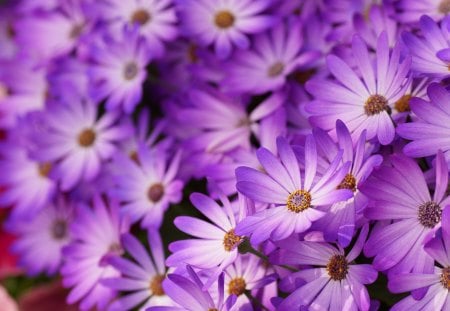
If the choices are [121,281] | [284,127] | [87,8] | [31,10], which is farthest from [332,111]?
[31,10]

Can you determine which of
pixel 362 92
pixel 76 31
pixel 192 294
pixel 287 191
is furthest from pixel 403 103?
pixel 76 31

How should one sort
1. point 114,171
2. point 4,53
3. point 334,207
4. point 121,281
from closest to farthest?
point 334,207 → point 121,281 → point 114,171 → point 4,53

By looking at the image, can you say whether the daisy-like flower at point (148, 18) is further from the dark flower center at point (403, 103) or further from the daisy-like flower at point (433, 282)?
the daisy-like flower at point (433, 282)

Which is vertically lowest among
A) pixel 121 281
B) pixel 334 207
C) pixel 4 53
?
pixel 121 281

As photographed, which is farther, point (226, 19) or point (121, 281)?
point (226, 19)

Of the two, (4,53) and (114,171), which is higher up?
(4,53)

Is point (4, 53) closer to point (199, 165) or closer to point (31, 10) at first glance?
point (31, 10)

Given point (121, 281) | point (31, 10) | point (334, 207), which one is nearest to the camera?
point (334, 207)

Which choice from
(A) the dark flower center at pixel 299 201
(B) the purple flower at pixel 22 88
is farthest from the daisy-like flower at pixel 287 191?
(B) the purple flower at pixel 22 88
